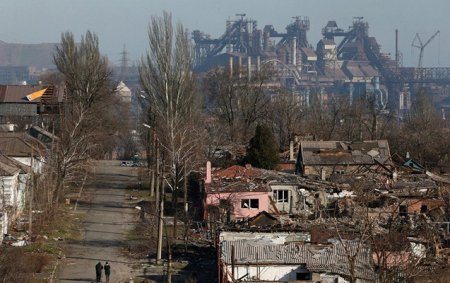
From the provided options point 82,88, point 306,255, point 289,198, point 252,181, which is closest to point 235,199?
point 252,181

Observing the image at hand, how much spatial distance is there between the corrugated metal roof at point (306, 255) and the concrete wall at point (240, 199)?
7.48 metres

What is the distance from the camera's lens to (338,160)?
35188 mm

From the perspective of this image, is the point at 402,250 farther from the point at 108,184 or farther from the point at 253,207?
the point at 108,184

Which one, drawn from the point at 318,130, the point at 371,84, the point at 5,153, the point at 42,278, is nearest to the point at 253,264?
the point at 42,278

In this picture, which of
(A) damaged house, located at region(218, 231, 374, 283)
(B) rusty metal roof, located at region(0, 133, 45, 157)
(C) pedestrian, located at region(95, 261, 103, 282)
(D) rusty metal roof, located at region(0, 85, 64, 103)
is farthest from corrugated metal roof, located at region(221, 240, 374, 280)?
(D) rusty metal roof, located at region(0, 85, 64, 103)

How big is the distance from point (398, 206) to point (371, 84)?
6424 inches

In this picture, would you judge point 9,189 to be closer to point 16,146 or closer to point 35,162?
point 16,146

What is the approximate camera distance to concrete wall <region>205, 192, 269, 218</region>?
29391 millimetres

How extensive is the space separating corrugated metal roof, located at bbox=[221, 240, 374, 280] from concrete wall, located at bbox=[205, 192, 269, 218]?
7477 mm

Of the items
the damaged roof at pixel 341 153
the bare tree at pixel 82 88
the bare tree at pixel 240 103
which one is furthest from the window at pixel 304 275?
the bare tree at pixel 240 103

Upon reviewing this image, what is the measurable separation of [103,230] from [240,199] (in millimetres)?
3564

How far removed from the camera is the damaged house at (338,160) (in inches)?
1366

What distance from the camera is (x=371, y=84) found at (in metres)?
190

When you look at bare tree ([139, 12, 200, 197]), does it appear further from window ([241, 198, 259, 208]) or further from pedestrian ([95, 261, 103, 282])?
pedestrian ([95, 261, 103, 282])
